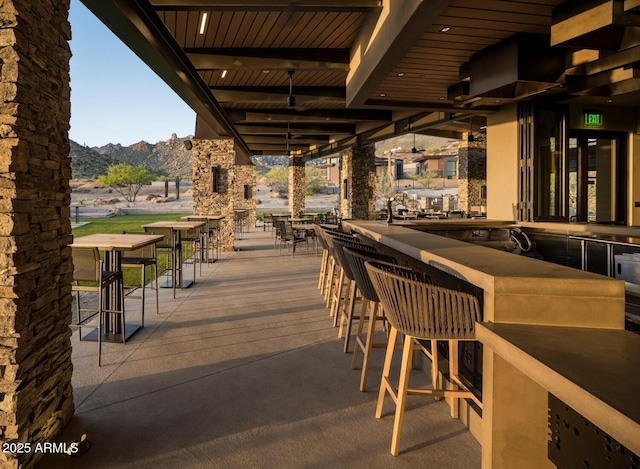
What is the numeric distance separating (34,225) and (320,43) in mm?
4443

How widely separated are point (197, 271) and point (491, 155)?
17.4 feet

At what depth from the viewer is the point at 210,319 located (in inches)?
188

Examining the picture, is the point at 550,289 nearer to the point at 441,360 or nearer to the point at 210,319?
the point at 441,360

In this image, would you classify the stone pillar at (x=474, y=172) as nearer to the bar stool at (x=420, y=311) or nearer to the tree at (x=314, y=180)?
the bar stool at (x=420, y=311)

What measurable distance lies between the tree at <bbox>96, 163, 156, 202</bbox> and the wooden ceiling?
1380 inches

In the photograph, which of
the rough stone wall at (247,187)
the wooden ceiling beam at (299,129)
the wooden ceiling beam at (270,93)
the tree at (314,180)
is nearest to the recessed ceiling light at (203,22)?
the wooden ceiling beam at (270,93)

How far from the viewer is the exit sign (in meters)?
6.50

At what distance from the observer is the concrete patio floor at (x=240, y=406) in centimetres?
219

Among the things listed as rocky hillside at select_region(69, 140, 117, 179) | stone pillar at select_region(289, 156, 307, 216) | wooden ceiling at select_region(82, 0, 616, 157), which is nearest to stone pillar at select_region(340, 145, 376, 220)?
stone pillar at select_region(289, 156, 307, 216)

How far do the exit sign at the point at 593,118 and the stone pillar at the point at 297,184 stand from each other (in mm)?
12413

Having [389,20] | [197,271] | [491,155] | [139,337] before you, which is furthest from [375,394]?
[197,271]

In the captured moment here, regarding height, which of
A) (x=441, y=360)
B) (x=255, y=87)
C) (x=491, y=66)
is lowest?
(x=441, y=360)

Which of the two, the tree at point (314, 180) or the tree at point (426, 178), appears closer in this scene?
the tree at point (426, 178)

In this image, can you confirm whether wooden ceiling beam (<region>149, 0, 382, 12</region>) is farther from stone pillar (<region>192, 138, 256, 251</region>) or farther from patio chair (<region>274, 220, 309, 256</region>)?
stone pillar (<region>192, 138, 256, 251</region>)
